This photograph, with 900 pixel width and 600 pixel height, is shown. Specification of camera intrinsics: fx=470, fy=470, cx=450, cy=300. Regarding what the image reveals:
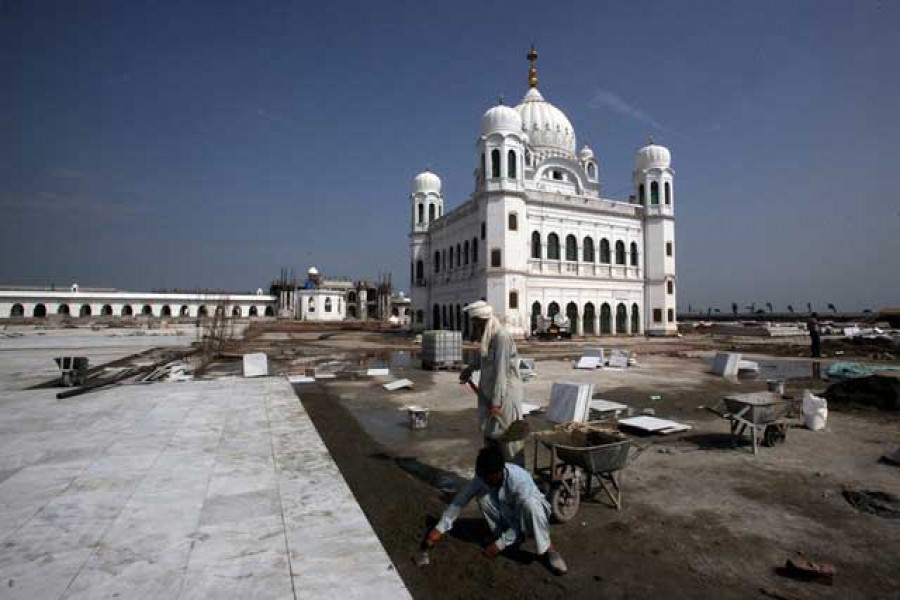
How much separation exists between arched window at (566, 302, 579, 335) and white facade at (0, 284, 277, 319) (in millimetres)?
46742

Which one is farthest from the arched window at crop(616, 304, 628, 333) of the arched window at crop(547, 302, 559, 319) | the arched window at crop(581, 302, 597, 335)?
the arched window at crop(547, 302, 559, 319)

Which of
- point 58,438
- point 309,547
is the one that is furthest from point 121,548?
point 58,438

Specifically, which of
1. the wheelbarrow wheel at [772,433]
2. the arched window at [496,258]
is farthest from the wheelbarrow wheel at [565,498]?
the arched window at [496,258]

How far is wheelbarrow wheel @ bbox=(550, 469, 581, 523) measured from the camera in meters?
4.02

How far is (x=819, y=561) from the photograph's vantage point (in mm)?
3416

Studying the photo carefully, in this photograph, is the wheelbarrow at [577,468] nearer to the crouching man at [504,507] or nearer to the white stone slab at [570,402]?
the crouching man at [504,507]

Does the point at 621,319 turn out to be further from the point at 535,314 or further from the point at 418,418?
the point at 418,418

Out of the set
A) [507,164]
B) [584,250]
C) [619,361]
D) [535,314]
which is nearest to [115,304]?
[507,164]

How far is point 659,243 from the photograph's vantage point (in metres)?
38.2

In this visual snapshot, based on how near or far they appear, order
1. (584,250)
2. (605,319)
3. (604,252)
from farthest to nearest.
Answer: (604,252) → (605,319) → (584,250)

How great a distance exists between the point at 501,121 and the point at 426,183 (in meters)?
13.6

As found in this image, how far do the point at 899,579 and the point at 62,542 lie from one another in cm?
596

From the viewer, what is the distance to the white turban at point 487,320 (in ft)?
14.7

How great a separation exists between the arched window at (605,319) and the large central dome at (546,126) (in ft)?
47.8
